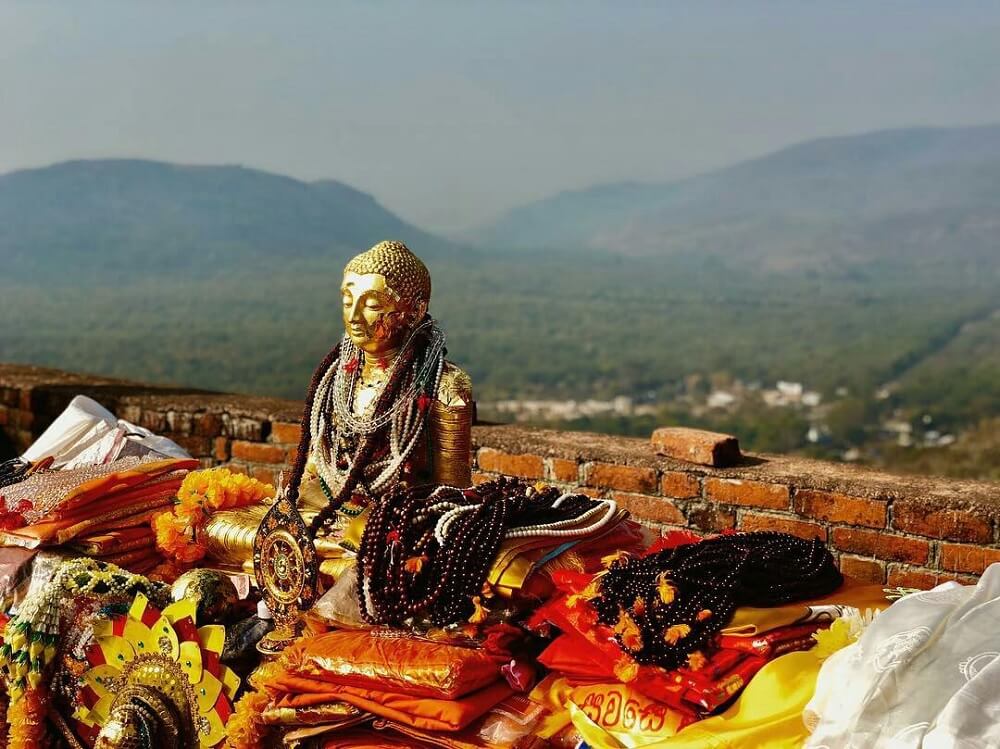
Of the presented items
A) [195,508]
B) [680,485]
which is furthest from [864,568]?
[195,508]

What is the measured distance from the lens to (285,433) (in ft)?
15.8

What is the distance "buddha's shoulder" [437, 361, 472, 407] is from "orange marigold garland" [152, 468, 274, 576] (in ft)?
2.82

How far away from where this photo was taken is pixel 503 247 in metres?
49.1

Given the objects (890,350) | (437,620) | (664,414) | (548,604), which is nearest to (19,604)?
(437,620)

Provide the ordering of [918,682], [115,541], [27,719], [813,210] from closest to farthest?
[918,682] < [27,719] < [115,541] < [813,210]

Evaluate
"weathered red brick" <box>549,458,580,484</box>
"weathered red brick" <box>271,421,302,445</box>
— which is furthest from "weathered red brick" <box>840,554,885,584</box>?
"weathered red brick" <box>271,421,302,445</box>

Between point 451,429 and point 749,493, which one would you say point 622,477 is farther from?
point 451,429

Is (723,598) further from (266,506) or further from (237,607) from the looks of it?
(266,506)

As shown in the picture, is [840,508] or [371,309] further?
[840,508]

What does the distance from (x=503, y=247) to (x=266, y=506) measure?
150 feet

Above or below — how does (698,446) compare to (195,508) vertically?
above

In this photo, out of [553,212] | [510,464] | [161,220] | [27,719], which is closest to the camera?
[27,719]

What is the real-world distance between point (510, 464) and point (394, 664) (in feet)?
5.69

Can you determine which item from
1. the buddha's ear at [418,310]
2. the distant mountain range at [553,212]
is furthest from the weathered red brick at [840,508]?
the distant mountain range at [553,212]
